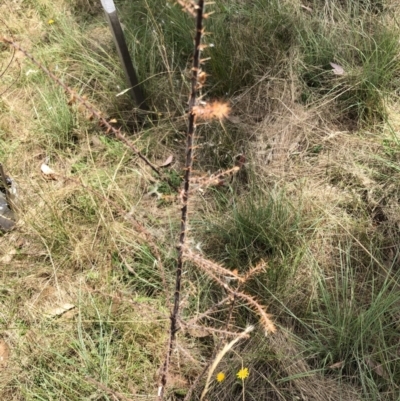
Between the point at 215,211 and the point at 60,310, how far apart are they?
0.87 m

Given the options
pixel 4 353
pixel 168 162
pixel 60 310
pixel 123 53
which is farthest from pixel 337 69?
pixel 4 353

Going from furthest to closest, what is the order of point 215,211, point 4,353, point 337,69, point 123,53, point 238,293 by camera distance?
1. point 337,69
2. point 123,53
3. point 215,211
4. point 4,353
5. point 238,293

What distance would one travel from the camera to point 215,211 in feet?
7.60

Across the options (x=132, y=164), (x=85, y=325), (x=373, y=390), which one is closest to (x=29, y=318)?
(x=85, y=325)

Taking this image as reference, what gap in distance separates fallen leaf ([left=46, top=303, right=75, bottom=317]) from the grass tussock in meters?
0.02

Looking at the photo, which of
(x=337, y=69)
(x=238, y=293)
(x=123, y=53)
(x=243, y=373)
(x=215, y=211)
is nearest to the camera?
(x=238, y=293)

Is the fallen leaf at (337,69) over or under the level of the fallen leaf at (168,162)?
over

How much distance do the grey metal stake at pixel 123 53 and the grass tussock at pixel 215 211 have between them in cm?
7

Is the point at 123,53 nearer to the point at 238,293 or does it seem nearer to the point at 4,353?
the point at 4,353

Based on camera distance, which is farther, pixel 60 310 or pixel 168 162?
pixel 168 162

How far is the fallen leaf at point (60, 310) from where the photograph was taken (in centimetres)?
209

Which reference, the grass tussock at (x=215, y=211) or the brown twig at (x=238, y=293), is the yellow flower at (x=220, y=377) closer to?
the grass tussock at (x=215, y=211)

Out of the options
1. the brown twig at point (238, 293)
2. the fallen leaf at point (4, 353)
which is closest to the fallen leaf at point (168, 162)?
the fallen leaf at point (4, 353)

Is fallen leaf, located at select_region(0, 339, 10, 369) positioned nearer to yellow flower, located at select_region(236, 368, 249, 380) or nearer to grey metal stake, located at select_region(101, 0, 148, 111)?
yellow flower, located at select_region(236, 368, 249, 380)
